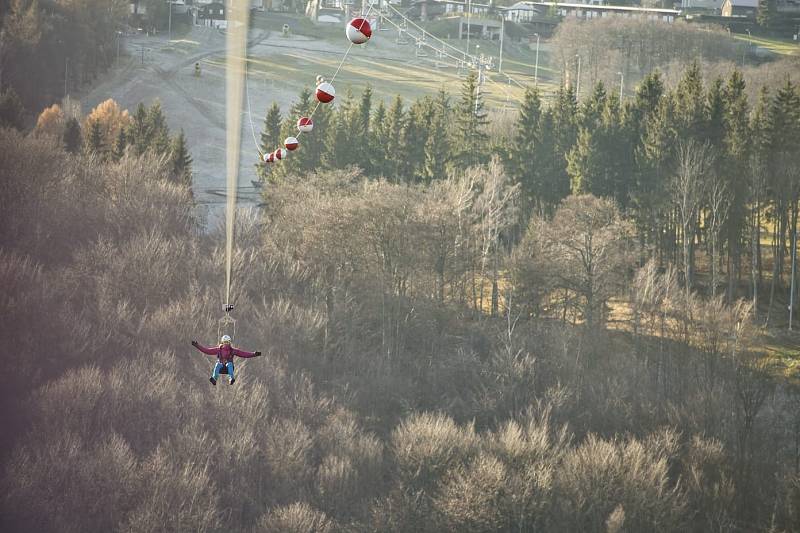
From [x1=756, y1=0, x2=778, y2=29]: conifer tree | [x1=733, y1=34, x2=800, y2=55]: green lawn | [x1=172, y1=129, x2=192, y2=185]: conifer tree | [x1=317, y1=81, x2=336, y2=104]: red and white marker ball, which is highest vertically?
[x1=756, y1=0, x2=778, y2=29]: conifer tree

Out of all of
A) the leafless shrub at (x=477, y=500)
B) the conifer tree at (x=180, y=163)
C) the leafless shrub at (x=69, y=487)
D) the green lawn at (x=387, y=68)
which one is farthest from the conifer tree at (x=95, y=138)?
the leafless shrub at (x=477, y=500)

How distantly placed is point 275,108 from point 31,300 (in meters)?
19.7

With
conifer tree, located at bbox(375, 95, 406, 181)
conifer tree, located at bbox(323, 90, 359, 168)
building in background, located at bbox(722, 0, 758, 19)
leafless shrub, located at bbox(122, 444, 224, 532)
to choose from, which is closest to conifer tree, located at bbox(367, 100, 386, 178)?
conifer tree, located at bbox(375, 95, 406, 181)

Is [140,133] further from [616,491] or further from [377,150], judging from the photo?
[616,491]

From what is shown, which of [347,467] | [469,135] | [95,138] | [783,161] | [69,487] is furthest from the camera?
[95,138]

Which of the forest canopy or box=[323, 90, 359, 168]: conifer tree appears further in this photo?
box=[323, 90, 359, 168]: conifer tree

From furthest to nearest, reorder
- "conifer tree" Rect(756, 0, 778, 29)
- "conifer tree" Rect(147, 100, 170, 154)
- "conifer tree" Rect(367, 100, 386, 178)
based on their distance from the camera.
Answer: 1. "conifer tree" Rect(756, 0, 778, 29)
2. "conifer tree" Rect(367, 100, 386, 178)
3. "conifer tree" Rect(147, 100, 170, 154)

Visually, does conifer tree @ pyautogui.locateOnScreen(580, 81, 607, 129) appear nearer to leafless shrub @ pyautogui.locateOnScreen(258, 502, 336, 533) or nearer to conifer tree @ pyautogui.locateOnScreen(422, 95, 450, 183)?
conifer tree @ pyautogui.locateOnScreen(422, 95, 450, 183)

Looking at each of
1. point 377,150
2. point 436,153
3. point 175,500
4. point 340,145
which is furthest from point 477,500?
point 377,150

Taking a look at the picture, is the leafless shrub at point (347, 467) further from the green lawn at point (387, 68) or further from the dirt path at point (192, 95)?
the green lawn at point (387, 68)

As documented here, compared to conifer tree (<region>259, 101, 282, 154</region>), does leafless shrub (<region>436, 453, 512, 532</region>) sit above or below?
below

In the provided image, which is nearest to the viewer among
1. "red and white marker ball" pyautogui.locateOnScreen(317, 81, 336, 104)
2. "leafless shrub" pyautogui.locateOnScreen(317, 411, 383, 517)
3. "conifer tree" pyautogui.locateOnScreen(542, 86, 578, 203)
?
"red and white marker ball" pyautogui.locateOnScreen(317, 81, 336, 104)

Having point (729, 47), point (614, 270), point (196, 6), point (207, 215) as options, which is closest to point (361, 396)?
point (614, 270)

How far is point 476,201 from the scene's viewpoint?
47.6 meters
